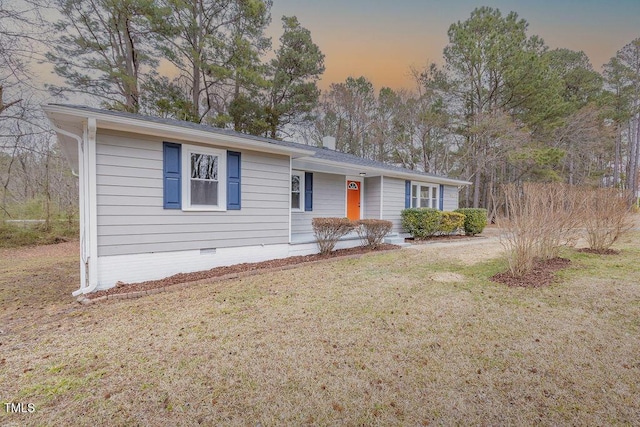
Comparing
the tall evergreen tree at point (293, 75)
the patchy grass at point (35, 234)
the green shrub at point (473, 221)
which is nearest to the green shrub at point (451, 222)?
the green shrub at point (473, 221)

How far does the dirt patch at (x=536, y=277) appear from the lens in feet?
15.4

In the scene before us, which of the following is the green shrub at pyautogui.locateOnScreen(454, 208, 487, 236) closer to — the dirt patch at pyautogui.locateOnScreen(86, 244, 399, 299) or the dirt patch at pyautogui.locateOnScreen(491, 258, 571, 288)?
the dirt patch at pyautogui.locateOnScreen(491, 258, 571, 288)

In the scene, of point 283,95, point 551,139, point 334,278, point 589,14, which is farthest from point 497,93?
point 334,278

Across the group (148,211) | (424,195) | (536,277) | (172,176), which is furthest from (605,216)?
(148,211)

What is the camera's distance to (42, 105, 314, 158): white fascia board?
14.1 feet

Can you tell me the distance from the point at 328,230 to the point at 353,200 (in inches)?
155

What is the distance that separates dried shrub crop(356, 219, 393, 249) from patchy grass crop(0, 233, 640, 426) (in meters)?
3.39

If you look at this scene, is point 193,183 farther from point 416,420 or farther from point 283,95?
point 283,95

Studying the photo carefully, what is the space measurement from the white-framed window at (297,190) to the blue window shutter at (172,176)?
4213 millimetres

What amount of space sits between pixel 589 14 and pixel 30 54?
699 inches

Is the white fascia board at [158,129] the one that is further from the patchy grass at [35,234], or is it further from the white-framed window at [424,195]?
the patchy grass at [35,234]

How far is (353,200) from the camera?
1098 cm

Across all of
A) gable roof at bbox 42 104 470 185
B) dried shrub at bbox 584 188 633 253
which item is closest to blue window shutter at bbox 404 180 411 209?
dried shrub at bbox 584 188 633 253

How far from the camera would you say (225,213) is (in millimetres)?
6098
